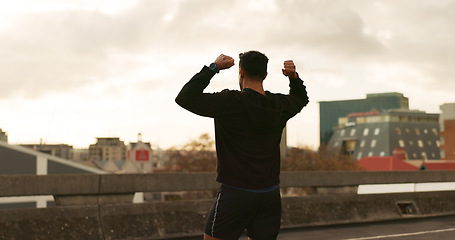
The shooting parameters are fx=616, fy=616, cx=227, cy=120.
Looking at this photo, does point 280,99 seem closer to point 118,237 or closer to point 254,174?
point 254,174

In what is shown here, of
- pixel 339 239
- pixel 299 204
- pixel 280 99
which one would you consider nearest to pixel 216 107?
pixel 280 99

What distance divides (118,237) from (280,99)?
463 centimetres

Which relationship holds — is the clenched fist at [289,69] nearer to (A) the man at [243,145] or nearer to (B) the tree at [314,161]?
(A) the man at [243,145]

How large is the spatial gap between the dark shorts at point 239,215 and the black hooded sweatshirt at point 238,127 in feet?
0.21

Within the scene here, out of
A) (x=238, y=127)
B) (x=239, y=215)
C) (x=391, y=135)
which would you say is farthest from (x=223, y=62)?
(x=391, y=135)

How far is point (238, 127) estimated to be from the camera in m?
3.64

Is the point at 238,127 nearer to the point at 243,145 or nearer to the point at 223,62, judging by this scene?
the point at 243,145

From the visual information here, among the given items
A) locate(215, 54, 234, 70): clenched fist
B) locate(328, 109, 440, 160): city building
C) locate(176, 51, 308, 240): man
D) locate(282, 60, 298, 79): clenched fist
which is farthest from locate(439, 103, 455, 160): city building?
locate(215, 54, 234, 70): clenched fist

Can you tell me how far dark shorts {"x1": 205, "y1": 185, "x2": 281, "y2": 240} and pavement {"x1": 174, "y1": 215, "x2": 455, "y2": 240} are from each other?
4.91m

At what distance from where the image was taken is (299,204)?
991cm

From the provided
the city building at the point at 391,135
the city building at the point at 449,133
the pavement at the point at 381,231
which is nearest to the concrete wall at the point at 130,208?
the pavement at the point at 381,231

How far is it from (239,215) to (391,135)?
170 meters

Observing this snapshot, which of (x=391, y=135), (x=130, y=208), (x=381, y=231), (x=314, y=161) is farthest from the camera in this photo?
(x=391, y=135)

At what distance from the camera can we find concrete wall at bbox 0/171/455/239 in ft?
24.0
